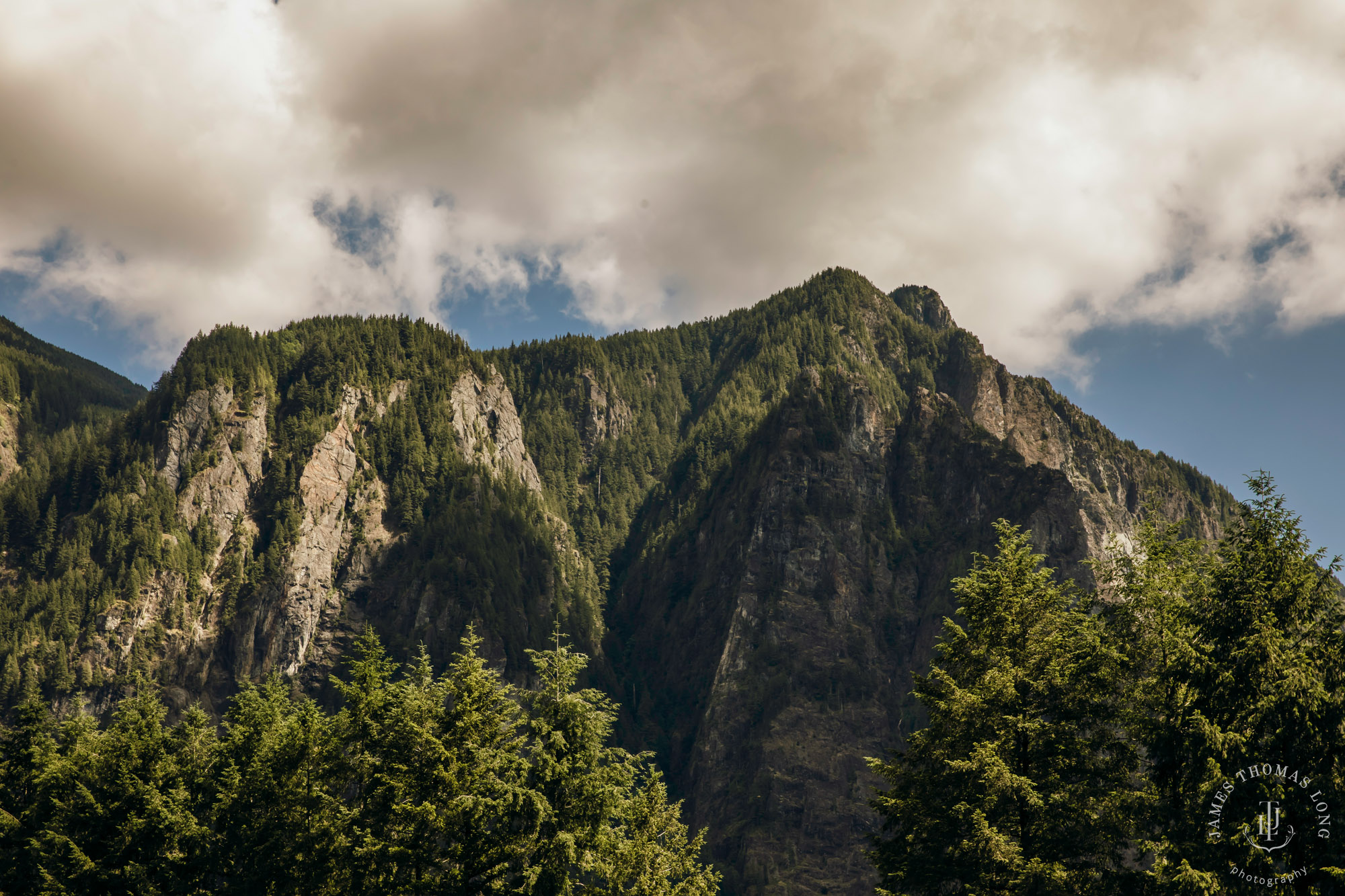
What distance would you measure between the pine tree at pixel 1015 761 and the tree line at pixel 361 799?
39.9 ft

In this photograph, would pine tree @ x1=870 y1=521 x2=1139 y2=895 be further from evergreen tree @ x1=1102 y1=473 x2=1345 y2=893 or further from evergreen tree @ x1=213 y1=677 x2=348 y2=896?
evergreen tree @ x1=213 y1=677 x2=348 y2=896

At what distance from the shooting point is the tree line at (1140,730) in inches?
1012

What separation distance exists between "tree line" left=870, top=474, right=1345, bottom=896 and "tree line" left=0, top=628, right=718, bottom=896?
1212 centimetres

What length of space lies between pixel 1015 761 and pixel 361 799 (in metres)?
26.8

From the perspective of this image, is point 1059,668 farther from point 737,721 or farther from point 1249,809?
point 737,721

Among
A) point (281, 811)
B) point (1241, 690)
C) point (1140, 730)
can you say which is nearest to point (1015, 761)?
point (1140, 730)

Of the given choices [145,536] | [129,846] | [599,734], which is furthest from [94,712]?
[599,734]

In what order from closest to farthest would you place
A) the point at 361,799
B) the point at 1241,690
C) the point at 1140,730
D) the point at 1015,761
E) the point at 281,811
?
1. the point at 1241,690
2. the point at 1140,730
3. the point at 1015,761
4. the point at 361,799
5. the point at 281,811

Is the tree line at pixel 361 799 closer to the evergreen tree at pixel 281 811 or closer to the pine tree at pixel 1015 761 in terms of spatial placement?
the evergreen tree at pixel 281 811

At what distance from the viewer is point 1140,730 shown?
29.5m

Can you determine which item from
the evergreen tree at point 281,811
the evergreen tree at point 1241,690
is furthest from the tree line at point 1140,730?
the evergreen tree at point 281,811

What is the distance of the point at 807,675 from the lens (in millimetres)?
191250

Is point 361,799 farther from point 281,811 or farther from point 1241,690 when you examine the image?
point 1241,690

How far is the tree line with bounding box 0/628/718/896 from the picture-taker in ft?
118
